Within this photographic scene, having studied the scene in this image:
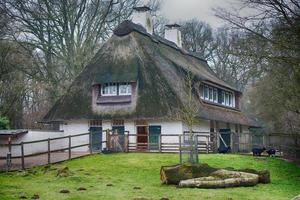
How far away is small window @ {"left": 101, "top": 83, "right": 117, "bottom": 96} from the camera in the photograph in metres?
36.7

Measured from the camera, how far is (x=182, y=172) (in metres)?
19.5

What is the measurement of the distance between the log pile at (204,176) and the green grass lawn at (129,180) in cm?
46

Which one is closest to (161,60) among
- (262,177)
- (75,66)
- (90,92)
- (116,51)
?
(116,51)

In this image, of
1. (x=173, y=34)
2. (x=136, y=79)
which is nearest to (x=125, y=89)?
(x=136, y=79)

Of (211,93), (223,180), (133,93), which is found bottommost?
(223,180)

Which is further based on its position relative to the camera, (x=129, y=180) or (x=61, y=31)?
(x=61, y=31)

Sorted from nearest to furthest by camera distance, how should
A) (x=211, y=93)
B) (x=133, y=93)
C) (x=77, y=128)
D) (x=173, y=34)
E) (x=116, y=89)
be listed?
1. (x=133, y=93)
2. (x=116, y=89)
3. (x=77, y=128)
4. (x=211, y=93)
5. (x=173, y=34)

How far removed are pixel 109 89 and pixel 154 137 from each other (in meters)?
5.16

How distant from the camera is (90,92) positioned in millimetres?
37375

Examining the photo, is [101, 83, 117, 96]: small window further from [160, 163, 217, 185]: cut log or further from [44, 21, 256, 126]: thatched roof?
[160, 163, 217, 185]: cut log

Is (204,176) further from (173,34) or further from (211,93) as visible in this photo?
(173,34)

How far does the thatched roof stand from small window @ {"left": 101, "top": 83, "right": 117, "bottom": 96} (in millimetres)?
704

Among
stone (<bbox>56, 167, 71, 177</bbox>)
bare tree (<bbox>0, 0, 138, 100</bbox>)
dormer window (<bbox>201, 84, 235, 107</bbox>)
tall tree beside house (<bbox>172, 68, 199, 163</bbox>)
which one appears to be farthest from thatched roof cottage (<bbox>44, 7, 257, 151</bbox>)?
stone (<bbox>56, 167, 71, 177</bbox>)

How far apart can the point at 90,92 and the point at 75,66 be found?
655cm
